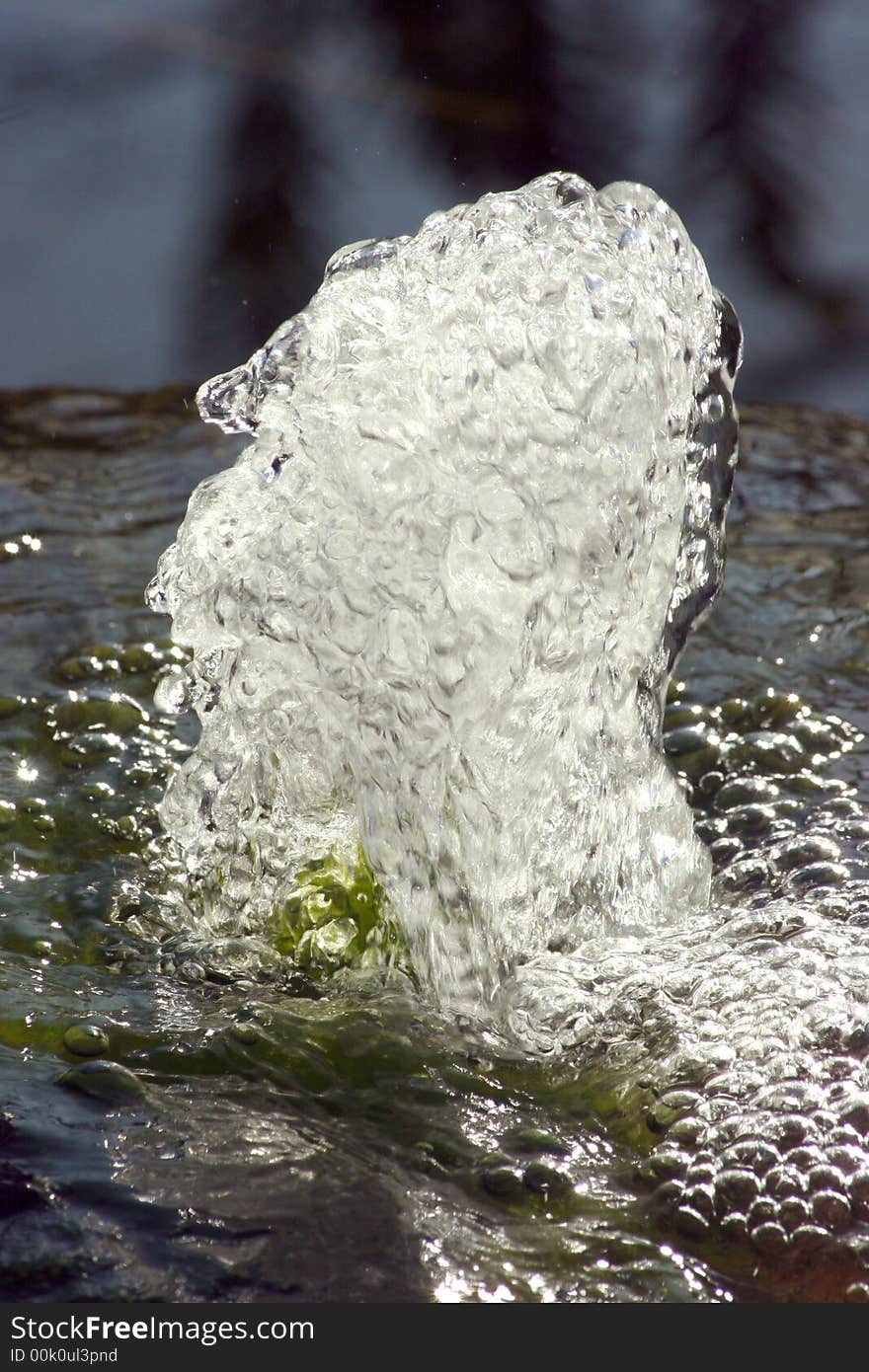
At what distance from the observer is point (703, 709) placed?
1.98 meters

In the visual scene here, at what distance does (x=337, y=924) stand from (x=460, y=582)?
0.35 meters

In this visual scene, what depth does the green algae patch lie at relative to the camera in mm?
1416

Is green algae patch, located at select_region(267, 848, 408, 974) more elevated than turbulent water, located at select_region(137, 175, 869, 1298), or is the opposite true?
turbulent water, located at select_region(137, 175, 869, 1298)

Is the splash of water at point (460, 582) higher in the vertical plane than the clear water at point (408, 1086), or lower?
higher

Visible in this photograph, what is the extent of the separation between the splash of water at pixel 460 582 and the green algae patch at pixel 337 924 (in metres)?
0.02

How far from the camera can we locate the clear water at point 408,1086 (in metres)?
1.04

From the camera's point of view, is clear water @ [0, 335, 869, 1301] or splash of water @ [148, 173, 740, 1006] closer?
clear water @ [0, 335, 869, 1301]

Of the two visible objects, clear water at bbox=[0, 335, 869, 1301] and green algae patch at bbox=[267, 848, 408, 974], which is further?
green algae patch at bbox=[267, 848, 408, 974]

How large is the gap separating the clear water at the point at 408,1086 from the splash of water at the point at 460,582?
0.09 meters

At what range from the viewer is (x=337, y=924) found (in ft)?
4.74

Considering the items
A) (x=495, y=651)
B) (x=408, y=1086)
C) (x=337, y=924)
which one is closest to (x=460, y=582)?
(x=495, y=651)

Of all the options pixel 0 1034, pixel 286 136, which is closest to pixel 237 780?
pixel 0 1034

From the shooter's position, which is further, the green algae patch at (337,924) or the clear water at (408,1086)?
the green algae patch at (337,924)

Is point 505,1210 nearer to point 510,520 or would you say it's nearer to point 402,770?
point 402,770
